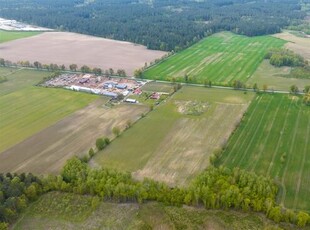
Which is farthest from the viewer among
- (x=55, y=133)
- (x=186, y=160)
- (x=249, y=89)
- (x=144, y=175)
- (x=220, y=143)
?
(x=249, y=89)

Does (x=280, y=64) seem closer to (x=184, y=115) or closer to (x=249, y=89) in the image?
(x=249, y=89)

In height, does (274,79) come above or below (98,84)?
above

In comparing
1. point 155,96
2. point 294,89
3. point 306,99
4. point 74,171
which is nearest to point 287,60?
point 294,89

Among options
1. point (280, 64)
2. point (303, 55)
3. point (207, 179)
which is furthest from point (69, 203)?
point (303, 55)

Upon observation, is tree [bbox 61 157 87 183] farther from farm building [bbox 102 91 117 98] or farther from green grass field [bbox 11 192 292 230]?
farm building [bbox 102 91 117 98]

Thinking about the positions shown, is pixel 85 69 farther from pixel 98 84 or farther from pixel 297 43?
pixel 297 43
